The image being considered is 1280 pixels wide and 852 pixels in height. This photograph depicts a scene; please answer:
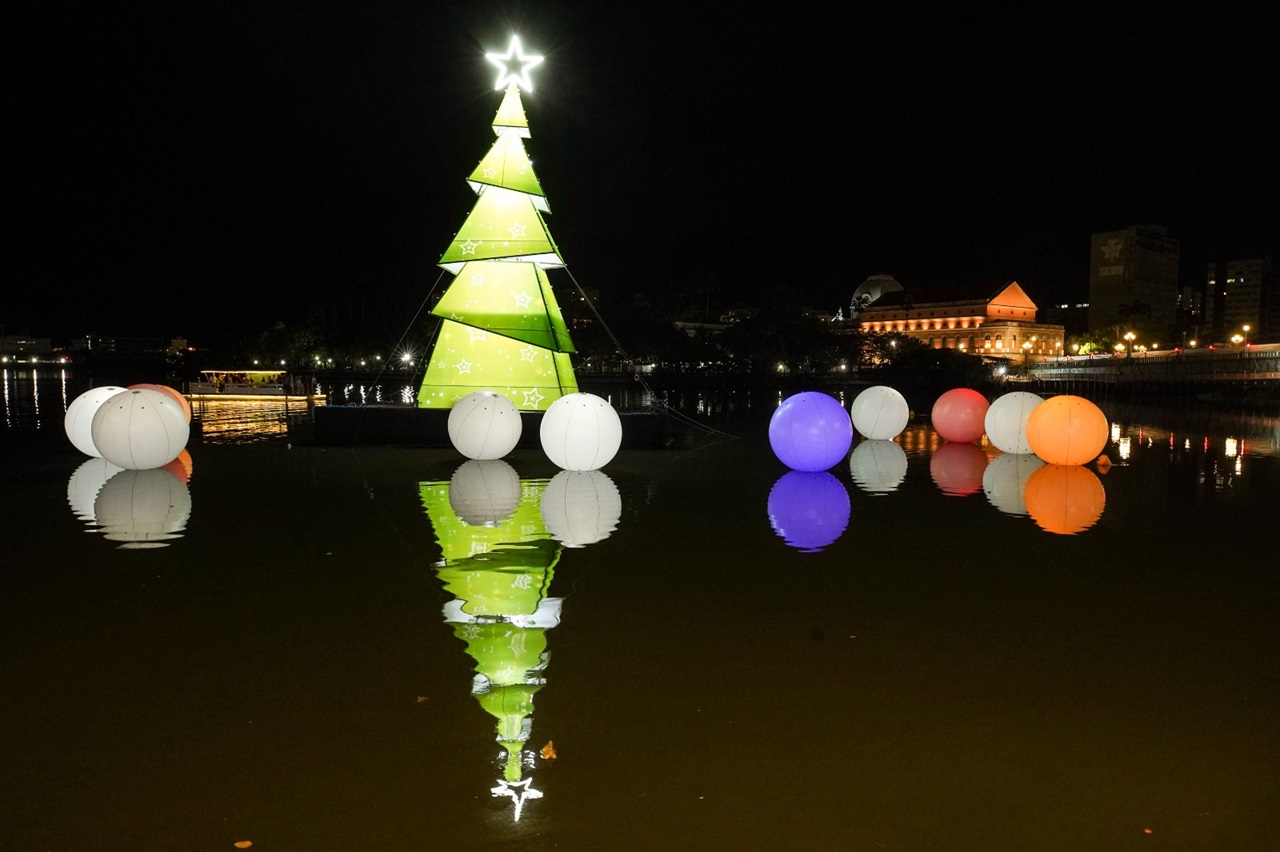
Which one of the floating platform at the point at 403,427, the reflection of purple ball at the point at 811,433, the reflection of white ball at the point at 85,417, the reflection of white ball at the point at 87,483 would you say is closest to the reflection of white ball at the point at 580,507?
the reflection of purple ball at the point at 811,433

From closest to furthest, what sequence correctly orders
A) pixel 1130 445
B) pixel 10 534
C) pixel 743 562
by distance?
pixel 743 562 → pixel 10 534 → pixel 1130 445

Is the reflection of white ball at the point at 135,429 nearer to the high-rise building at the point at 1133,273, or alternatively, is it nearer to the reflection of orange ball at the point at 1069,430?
the reflection of orange ball at the point at 1069,430

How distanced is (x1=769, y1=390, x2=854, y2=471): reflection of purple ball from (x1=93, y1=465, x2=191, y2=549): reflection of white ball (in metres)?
10.4

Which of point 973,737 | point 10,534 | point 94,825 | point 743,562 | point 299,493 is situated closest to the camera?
point 94,825

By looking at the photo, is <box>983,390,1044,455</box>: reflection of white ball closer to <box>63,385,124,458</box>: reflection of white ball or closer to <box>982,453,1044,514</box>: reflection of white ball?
<box>982,453,1044,514</box>: reflection of white ball

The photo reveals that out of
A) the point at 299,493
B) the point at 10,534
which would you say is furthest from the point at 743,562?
the point at 10,534

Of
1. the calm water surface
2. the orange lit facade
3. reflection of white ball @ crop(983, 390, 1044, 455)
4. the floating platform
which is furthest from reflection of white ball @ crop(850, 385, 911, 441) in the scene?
the orange lit facade

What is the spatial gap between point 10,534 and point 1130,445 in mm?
24241

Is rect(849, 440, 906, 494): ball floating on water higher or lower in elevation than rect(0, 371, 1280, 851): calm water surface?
higher

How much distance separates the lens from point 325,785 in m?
4.33

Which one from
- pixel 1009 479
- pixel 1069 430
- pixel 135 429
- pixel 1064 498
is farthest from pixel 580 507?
pixel 1069 430

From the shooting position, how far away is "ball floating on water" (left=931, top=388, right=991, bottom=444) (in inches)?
873

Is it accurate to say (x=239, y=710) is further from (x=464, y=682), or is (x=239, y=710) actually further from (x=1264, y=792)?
(x=1264, y=792)

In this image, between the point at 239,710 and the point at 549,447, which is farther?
the point at 549,447
